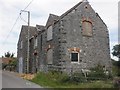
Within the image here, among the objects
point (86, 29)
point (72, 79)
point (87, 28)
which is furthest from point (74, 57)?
point (72, 79)

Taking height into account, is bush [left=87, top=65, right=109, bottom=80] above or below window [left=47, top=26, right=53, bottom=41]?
below

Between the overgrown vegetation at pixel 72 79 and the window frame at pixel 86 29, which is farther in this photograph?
the window frame at pixel 86 29

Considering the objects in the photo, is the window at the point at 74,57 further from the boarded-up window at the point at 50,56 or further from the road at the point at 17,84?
the road at the point at 17,84

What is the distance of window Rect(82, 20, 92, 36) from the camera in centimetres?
3124

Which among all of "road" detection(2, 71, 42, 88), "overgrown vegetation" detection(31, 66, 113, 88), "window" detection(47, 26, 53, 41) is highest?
"window" detection(47, 26, 53, 41)

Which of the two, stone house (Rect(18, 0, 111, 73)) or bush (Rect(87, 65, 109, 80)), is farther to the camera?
stone house (Rect(18, 0, 111, 73))

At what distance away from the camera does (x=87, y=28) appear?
31453 mm

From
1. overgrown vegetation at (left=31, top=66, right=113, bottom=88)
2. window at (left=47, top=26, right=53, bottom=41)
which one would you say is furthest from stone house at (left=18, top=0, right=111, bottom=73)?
overgrown vegetation at (left=31, top=66, right=113, bottom=88)

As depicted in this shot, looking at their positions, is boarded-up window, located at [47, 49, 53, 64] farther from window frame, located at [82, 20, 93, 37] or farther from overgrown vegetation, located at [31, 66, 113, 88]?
window frame, located at [82, 20, 93, 37]

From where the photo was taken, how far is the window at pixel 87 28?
103 ft

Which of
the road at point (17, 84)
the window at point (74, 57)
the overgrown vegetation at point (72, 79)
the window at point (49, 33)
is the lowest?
the road at point (17, 84)

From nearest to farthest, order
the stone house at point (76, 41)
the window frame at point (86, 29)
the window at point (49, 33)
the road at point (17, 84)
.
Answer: the road at point (17, 84) → the stone house at point (76, 41) → the window frame at point (86, 29) → the window at point (49, 33)

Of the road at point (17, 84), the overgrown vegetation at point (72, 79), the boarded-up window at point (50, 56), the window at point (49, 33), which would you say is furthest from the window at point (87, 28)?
the road at point (17, 84)

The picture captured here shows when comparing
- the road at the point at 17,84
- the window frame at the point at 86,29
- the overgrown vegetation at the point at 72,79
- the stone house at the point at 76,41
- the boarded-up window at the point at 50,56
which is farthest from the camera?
the boarded-up window at the point at 50,56
